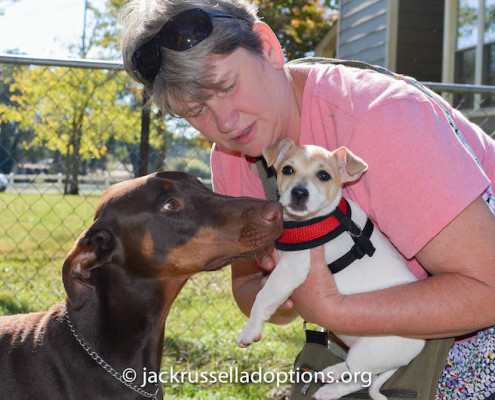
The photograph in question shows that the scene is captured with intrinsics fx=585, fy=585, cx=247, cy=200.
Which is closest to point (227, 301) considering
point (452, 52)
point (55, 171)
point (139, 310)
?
point (55, 171)

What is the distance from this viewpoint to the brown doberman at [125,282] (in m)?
2.28

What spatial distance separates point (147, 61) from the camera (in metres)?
2.37

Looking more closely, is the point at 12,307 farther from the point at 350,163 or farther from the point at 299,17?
the point at 299,17

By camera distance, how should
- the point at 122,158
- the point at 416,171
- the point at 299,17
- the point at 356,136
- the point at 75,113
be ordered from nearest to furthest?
the point at 416,171
the point at 356,136
the point at 122,158
the point at 75,113
the point at 299,17

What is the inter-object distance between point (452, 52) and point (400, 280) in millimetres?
7355

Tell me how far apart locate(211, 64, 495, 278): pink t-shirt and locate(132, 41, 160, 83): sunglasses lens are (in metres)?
0.62

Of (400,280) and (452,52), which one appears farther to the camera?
(452,52)

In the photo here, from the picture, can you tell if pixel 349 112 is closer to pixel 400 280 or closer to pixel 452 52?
pixel 400 280

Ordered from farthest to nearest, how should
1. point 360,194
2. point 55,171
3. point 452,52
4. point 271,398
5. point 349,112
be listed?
point 452,52
point 55,171
point 271,398
point 360,194
point 349,112

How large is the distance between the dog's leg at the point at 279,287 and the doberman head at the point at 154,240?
146 millimetres

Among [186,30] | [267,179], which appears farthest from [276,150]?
[186,30]

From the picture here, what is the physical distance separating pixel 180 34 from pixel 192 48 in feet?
0.22

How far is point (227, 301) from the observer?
5.86 meters

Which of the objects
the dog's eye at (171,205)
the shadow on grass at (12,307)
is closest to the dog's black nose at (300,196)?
the dog's eye at (171,205)
